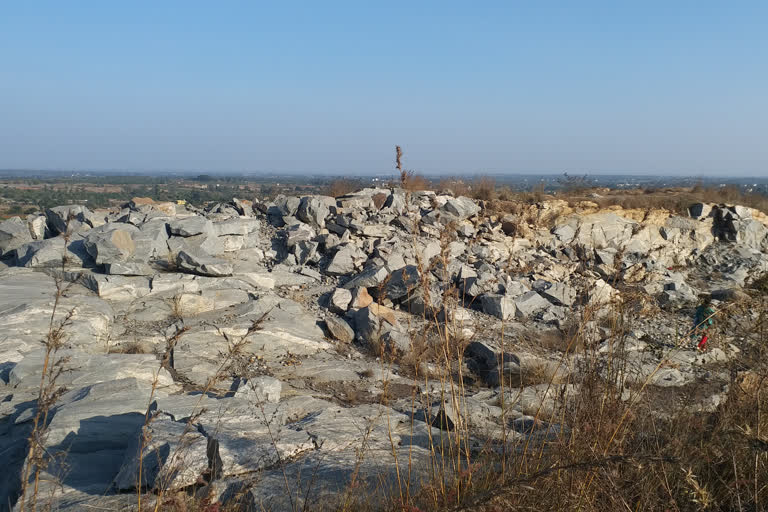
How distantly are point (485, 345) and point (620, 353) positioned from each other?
15.4 feet

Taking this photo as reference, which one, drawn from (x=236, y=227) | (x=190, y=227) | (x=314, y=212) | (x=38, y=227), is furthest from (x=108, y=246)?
(x=314, y=212)

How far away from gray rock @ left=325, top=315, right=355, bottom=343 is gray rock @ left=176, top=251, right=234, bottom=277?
6.74ft

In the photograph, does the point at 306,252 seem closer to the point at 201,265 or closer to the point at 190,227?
the point at 190,227

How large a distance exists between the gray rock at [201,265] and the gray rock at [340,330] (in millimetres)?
2054

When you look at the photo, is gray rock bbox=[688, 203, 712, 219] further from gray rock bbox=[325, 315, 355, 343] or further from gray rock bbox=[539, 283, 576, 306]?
gray rock bbox=[325, 315, 355, 343]

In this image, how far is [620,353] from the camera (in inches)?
102

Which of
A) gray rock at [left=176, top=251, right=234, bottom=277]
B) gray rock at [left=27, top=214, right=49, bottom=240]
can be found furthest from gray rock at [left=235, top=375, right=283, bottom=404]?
gray rock at [left=27, top=214, right=49, bottom=240]

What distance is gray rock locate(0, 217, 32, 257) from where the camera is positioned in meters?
8.93

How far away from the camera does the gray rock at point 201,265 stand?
Answer: 26.2 ft

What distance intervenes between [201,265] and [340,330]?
258 centimetres

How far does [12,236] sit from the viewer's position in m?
9.06

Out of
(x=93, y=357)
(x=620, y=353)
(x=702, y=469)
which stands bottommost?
(x=93, y=357)

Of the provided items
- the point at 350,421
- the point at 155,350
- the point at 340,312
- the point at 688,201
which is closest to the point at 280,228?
the point at 340,312

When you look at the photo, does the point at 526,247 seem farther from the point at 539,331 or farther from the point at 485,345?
the point at 485,345
